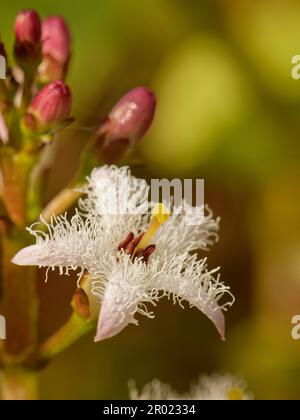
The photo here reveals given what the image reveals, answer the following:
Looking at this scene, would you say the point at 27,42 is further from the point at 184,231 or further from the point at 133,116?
the point at 184,231

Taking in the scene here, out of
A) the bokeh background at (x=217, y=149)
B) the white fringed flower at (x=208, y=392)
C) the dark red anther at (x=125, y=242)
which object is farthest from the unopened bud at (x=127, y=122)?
the bokeh background at (x=217, y=149)

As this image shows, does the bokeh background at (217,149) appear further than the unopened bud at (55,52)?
Yes

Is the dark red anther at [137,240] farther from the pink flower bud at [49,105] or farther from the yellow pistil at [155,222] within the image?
the pink flower bud at [49,105]

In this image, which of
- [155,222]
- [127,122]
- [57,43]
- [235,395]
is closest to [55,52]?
[57,43]

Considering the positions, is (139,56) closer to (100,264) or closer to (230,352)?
(230,352)

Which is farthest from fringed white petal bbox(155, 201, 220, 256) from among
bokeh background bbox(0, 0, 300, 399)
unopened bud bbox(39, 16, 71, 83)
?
bokeh background bbox(0, 0, 300, 399)

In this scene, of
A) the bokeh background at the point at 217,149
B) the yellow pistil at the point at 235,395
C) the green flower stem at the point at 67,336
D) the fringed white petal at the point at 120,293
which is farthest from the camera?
the bokeh background at the point at 217,149

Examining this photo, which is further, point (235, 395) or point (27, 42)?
point (235, 395)
